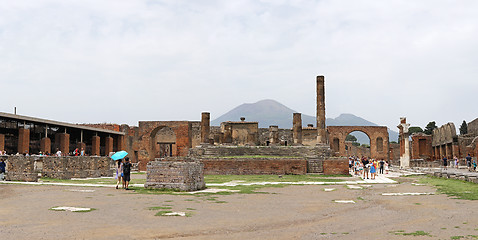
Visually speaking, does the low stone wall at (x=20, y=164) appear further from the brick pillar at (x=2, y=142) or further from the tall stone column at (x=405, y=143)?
the tall stone column at (x=405, y=143)

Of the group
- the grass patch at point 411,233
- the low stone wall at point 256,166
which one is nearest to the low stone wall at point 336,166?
the low stone wall at point 256,166

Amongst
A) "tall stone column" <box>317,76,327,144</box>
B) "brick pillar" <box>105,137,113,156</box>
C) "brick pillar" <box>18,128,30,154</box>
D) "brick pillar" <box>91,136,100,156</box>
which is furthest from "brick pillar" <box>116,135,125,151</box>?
"tall stone column" <box>317,76,327,144</box>

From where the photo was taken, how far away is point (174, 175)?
13906mm

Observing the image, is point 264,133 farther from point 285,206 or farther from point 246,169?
point 285,206

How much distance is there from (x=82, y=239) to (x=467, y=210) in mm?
7509

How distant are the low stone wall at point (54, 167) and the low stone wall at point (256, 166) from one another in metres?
6.00

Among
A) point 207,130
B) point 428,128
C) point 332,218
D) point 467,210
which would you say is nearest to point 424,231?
point 332,218

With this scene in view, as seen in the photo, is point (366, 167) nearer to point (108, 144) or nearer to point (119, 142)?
point (108, 144)

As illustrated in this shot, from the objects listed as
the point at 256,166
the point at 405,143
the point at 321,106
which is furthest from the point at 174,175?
the point at 405,143

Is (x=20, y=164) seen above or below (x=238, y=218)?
above

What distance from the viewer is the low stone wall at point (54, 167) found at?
18.5 meters

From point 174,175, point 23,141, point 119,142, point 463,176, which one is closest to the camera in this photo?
point 174,175

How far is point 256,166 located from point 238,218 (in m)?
17.0

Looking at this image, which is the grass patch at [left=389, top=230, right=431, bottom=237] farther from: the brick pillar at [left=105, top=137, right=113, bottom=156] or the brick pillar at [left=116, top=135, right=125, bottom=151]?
the brick pillar at [left=116, top=135, right=125, bottom=151]
